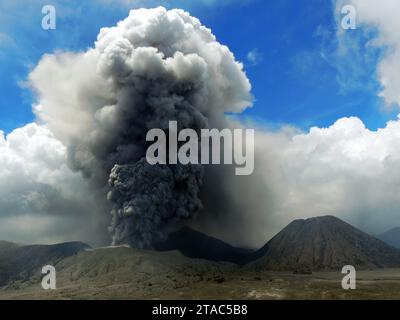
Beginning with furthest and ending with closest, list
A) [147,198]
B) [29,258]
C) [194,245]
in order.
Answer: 1. [194,245]
2. [29,258]
3. [147,198]

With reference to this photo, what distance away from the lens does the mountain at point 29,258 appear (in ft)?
422

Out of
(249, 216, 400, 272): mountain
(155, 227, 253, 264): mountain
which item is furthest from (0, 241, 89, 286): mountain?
(249, 216, 400, 272): mountain

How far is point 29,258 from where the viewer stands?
470ft

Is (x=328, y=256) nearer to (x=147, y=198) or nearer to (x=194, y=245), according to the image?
(x=194, y=245)

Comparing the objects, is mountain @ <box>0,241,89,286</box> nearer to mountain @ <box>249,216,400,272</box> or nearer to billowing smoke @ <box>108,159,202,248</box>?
billowing smoke @ <box>108,159,202,248</box>

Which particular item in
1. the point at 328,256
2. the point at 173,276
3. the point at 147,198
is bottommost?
the point at 328,256

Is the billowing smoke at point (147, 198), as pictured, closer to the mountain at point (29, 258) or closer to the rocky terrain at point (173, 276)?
A: the rocky terrain at point (173, 276)

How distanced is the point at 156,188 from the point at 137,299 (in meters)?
47.6

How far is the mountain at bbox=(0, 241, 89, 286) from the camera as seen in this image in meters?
129

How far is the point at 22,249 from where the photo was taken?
6176 inches

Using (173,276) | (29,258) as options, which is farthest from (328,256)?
(29,258)

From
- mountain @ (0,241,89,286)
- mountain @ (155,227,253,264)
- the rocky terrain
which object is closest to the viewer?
the rocky terrain
